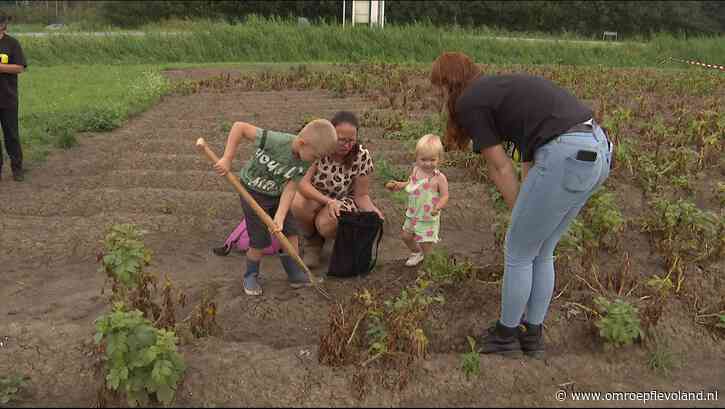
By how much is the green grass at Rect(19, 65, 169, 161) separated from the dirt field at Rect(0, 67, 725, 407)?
102cm

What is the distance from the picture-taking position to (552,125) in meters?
2.91

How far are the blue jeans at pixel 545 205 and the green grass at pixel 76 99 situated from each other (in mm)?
5916

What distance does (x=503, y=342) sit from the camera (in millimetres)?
3439

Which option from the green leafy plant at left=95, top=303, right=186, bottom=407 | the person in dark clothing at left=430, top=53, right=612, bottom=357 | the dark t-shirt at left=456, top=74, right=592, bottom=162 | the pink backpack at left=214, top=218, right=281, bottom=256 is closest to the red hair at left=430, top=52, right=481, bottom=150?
the person in dark clothing at left=430, top=53, right=612, bottom=357

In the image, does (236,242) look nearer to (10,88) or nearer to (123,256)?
(123,256)

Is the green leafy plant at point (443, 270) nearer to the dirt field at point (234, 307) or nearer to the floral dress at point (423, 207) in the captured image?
the dirt field at point (234, 307)

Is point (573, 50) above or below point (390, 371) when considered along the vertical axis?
above

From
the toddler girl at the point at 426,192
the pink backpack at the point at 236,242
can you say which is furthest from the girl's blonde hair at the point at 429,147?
the pink backpack at the point at 236,242

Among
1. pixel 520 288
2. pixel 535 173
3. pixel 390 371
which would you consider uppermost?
pixel 535 173

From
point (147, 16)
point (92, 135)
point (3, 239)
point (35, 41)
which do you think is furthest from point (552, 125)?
point (147, 16)

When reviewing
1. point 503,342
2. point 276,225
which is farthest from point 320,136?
point 503,342

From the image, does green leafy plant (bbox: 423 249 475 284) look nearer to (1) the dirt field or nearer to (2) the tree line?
(1) the dirt field

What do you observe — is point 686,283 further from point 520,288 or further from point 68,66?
point 68,66

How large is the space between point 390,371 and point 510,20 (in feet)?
123
